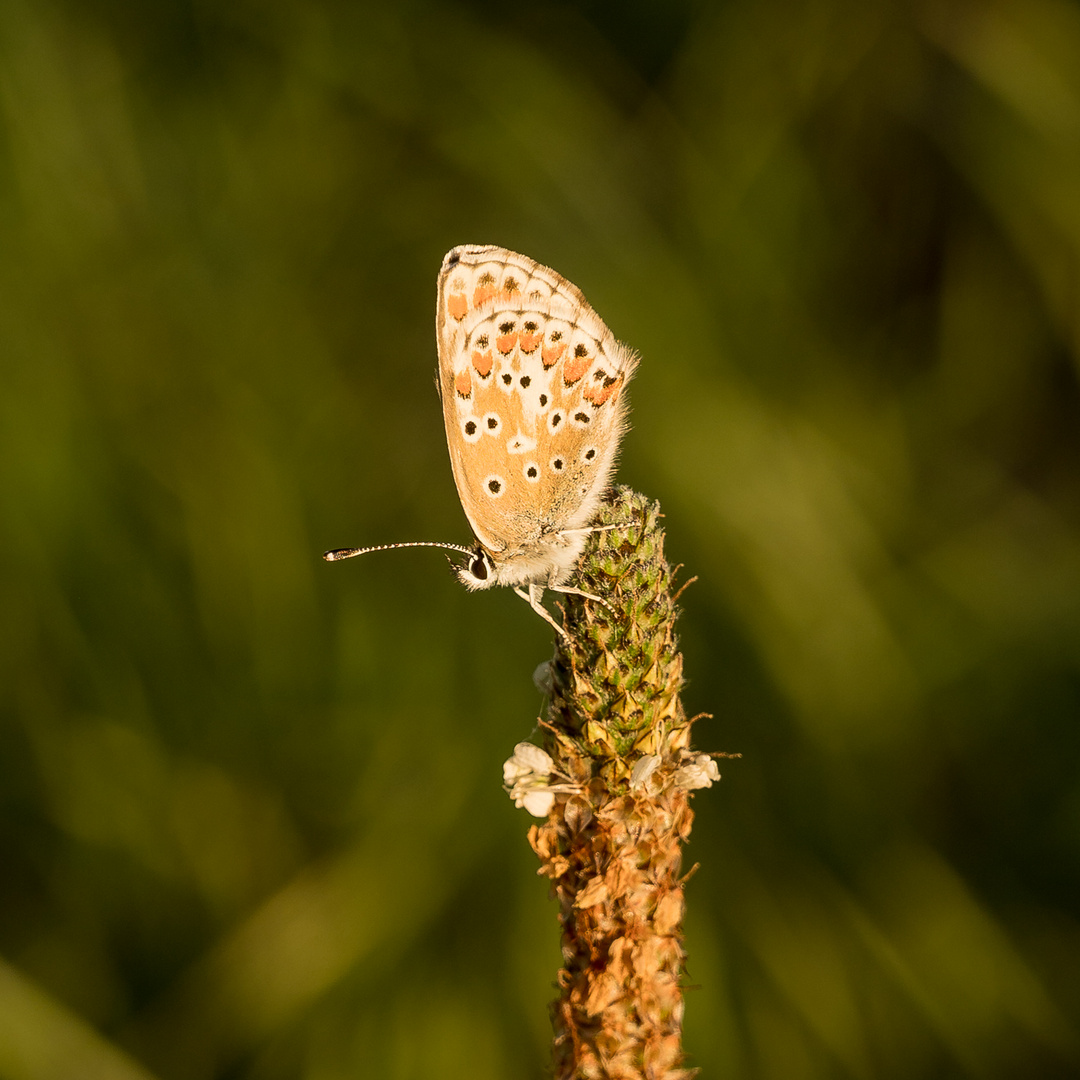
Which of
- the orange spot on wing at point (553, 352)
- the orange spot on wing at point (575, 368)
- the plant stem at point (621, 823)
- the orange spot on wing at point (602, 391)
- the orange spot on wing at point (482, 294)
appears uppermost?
the orange spot on wing at point (482, 294)

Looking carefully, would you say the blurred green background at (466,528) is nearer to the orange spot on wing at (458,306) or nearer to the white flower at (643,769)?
Answer: the orange spot on wing at (458,306)

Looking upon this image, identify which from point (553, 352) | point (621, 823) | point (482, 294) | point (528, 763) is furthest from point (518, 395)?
point (621, 823)

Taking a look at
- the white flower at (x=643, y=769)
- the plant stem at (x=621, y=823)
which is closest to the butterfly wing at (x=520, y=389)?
the plant stem at (x=621, y=823)

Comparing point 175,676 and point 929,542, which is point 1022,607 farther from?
point 175,676

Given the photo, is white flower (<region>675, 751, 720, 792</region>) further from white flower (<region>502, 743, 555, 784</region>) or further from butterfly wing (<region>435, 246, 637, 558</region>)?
butterfly wing (<region>435, 246, 637, 558</region>)

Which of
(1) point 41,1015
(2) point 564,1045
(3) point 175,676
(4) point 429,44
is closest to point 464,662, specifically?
(3) point 175,676

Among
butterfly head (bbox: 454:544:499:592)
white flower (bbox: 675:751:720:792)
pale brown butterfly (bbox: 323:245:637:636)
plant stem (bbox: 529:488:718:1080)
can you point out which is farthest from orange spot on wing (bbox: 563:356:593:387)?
white flower (bbox: 675:751:720:792)
